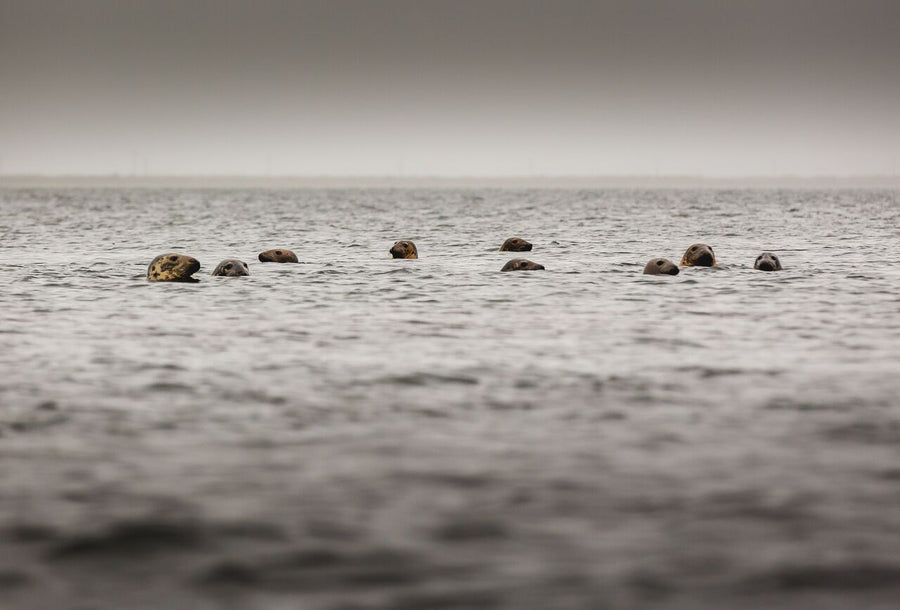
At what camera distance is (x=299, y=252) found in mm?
35594

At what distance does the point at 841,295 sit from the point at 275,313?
37.2 ft

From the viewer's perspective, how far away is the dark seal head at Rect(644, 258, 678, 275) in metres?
25.0

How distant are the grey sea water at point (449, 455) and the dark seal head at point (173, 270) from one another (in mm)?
4774

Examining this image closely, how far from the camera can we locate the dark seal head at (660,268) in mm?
25047

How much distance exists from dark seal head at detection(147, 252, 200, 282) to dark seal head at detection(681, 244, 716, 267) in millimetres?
13554

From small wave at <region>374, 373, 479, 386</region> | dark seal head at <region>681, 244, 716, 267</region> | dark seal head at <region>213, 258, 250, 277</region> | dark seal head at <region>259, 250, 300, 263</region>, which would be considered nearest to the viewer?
small wave at <region>374, 373, 479, 386</region>

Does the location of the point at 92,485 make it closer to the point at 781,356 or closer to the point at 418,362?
the point at 418,362

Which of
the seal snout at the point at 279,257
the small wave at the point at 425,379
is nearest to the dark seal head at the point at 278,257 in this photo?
the seal snout at the point at 279,257

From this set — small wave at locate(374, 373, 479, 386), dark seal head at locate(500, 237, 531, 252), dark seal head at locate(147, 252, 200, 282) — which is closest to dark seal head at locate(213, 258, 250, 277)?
dark seal head at locate(147, 252, 200, 282)

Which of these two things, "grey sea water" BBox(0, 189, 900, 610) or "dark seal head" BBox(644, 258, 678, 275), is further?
"dark seal head" BBox(644, 258, 678, 275)

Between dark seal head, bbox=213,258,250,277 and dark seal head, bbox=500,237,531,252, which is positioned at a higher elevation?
dark seal head, bbox=213,258,250,277

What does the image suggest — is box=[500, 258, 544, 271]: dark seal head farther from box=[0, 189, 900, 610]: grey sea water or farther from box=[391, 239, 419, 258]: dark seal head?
box=[0, 189, 900, 610]: grey sea water

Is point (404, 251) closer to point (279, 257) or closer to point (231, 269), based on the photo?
point (279, 257)

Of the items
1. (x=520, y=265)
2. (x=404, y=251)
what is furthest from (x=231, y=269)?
(x=404, y=251)
